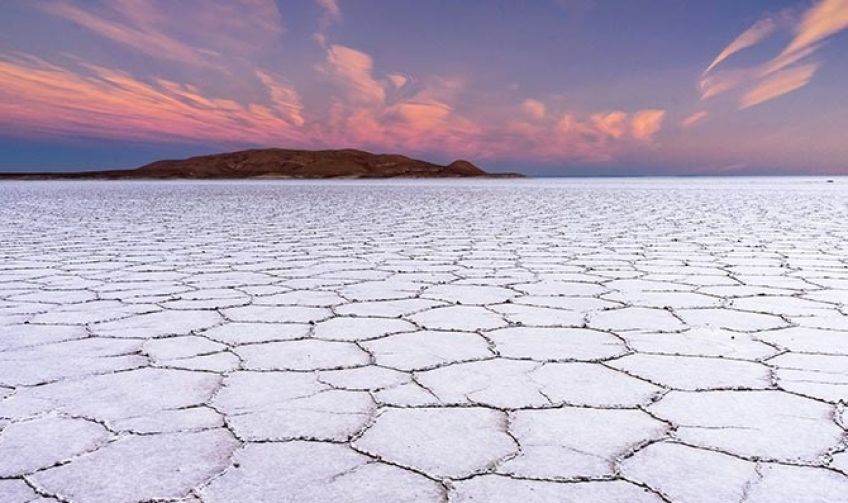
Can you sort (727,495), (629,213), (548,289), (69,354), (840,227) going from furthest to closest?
(629,213) < (840,227) < (548,289) < (69,354) < (727,495)

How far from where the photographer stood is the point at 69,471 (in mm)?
1139

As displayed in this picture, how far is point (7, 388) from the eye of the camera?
5.10 feet

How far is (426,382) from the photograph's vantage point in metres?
1.59

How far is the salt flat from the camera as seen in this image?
112 centimetres

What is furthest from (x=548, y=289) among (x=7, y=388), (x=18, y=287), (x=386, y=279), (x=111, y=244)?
(x=111, y=244)

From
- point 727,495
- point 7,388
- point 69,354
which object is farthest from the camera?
point 69,354

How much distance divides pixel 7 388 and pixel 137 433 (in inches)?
18.0

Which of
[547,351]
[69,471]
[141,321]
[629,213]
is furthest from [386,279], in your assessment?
[629,213]

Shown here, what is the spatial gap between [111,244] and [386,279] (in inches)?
94.2

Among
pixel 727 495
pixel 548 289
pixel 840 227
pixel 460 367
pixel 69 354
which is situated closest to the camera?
pixel 727 495

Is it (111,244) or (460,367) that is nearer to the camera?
(460,367)

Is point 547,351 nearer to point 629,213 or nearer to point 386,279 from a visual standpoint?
point 386,279

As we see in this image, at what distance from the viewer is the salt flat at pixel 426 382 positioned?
1118mm

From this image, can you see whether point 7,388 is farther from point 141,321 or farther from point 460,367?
point 460,367
